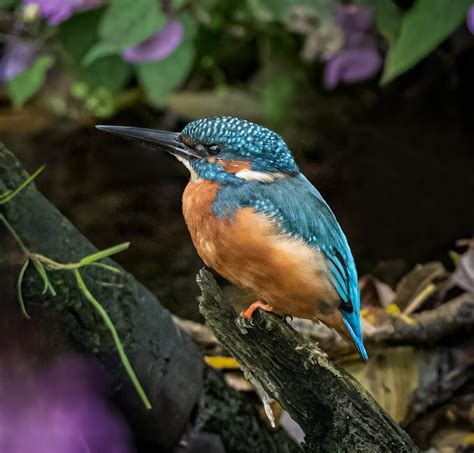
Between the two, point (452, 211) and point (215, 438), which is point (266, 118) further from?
point (215, 438)

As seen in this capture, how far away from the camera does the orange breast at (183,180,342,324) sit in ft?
3.03

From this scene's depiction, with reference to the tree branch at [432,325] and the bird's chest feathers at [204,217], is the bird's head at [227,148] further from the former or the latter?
the tree branch at [432,325]

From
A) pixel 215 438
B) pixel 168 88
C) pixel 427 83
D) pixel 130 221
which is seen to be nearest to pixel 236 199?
pixel 215 438

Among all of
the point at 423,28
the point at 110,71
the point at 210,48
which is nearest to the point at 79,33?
the point at 110,71

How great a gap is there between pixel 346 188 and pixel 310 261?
127 cm

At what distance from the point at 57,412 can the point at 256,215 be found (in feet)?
1.21

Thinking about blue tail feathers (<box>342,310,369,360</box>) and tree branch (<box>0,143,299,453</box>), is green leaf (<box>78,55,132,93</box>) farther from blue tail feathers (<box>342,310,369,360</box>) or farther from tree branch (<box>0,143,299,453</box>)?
blue tail feathers (<box>342,310,369,360</box>)

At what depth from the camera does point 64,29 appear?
6.93ft

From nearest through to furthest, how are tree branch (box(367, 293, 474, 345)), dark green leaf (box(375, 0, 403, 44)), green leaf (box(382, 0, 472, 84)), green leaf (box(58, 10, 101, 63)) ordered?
tree branch (box(367, 293, 474, 345)) → green leaf (box(382, 0, 472, 84)) → dark green leaf (box(375, 0, 403, 44)) → green leaf (box(58, 10, 101, 63))

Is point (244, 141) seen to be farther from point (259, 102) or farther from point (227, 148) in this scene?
point (259, 102)

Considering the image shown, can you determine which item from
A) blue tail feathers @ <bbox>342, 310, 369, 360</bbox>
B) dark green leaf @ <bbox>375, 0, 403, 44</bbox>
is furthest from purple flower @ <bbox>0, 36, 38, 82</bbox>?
blue tail feathers @ <bbox>342, 310, 369, 360</bbox>

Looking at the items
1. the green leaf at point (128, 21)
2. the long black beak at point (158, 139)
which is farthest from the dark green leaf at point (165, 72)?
the long black beak at point (158, 139)

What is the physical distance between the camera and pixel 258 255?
3.04 ft

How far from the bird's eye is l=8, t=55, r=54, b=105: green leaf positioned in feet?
4.25
